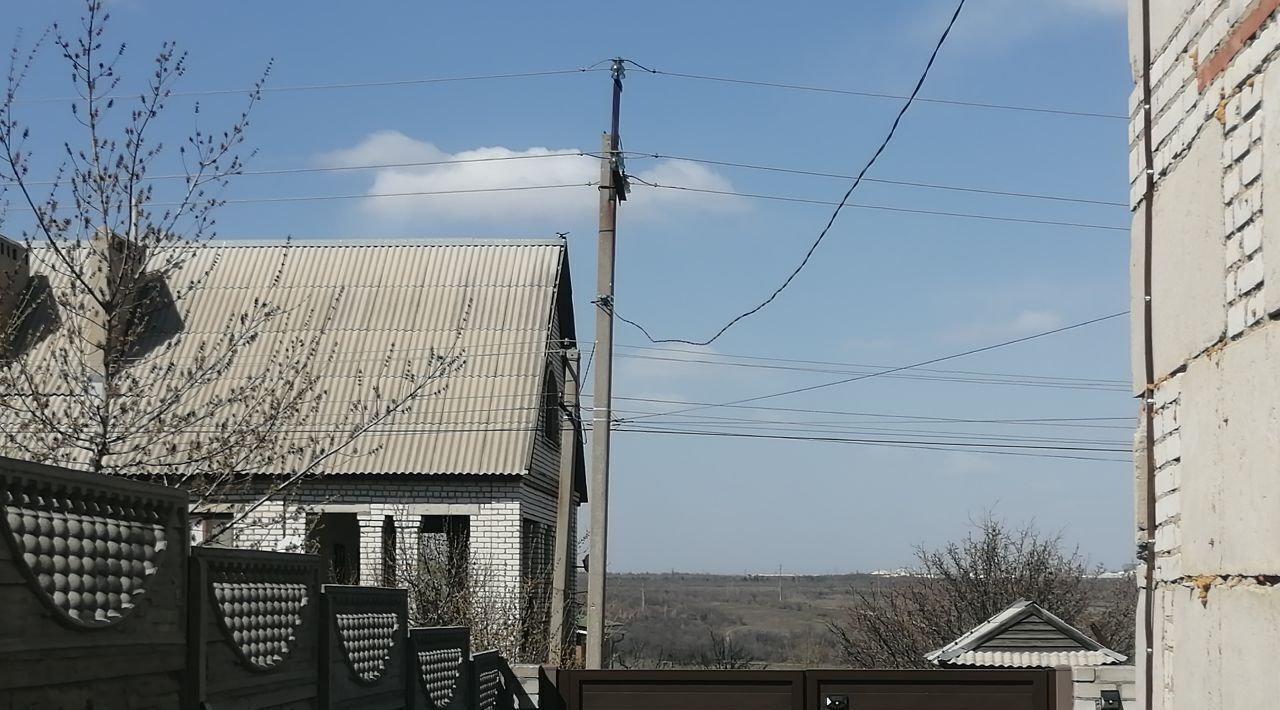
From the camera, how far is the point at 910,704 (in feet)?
51.7

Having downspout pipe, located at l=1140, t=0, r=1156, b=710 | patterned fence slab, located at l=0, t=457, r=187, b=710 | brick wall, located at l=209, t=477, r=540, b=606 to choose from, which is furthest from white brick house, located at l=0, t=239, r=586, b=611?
downspout pipe, located at l=1140, t=0, r=1156, b=710

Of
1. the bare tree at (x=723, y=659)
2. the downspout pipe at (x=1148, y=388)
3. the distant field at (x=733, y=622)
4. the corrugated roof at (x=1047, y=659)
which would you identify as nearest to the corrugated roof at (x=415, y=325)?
the bare tree at (x=723, y=659)

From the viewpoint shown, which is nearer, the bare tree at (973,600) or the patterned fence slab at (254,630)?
the patterned fence slab at (254,630)

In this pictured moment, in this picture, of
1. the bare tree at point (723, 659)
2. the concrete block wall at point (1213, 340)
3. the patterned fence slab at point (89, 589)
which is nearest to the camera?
the concrete block wall at point (1213, 340)

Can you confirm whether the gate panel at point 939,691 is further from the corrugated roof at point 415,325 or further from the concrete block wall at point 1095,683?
the corrugated roof at point 415,325

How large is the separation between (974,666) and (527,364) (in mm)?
9841

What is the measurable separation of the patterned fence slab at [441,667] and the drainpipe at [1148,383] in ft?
21.6

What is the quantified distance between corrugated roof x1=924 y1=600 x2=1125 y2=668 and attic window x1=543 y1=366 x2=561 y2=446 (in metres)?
9.98

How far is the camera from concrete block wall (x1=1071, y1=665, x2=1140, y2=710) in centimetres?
1527

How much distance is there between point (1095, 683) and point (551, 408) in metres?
12.4

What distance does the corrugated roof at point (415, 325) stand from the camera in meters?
23.5

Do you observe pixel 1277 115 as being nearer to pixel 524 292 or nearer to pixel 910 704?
pixel 910 704

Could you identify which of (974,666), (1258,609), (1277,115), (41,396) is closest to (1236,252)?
(1277,115)

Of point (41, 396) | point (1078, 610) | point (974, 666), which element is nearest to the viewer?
point (41, 396)
